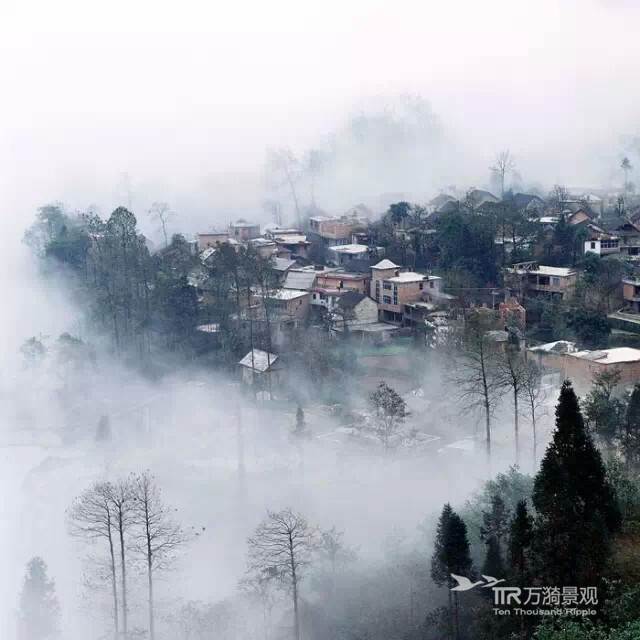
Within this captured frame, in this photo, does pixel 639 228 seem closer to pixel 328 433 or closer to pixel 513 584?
pixel 328 433

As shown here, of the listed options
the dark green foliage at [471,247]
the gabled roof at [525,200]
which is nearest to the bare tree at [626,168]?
the gabled roof at [525,200]

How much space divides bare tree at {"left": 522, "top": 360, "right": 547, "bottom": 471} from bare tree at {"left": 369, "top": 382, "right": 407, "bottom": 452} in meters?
1.04

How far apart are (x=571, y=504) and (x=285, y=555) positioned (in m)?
2.22

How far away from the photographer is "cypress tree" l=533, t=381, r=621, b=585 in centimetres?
481

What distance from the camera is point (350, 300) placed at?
11.1m

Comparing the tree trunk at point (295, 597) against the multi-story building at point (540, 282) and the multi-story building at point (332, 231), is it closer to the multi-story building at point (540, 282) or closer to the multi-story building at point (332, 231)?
the multi-story building at point (540, 282)

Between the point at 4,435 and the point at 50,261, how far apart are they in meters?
4.13

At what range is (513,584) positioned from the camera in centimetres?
508

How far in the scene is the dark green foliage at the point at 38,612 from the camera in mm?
6367

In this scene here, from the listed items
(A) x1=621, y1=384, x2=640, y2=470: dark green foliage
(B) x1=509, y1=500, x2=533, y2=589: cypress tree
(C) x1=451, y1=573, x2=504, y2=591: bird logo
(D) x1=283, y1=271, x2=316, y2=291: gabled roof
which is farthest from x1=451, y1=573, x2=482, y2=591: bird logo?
(D) x1=283, y1=271, x2=316, y2=291: gabled roof

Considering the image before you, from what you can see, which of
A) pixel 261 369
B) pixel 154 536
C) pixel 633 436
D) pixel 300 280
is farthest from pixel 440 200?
pixel 154 536

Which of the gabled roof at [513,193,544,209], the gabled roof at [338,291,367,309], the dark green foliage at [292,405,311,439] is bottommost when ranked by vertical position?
the dark green foliage at [292,405,311,439]

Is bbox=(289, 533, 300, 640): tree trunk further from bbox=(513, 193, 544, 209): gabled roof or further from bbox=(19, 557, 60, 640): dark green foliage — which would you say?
bbox=(513, 193, 544, 209): gabled roof

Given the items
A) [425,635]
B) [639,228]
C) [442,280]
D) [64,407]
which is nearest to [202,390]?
[64,407]
